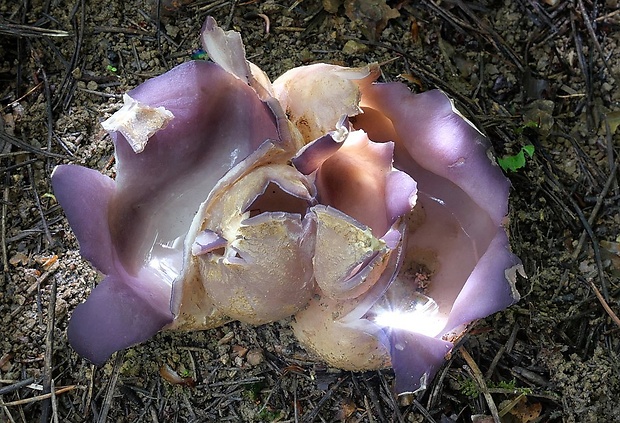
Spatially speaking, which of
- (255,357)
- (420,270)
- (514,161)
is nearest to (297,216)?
(420,270)

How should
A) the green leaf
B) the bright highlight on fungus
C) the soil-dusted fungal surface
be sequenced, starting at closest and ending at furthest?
the bright highlight on fungus, the soil-dusted fungal surface, the green leaf

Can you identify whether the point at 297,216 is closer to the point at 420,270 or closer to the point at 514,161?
the point at 420,270

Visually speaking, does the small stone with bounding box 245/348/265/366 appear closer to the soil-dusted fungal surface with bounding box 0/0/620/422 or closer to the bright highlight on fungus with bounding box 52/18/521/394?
the soil-dusted fungal surface with bounding box 0/0/620/422

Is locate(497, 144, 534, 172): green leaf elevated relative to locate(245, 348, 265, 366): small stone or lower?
elevated

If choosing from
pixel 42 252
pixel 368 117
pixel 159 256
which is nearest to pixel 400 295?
pixel 368 117

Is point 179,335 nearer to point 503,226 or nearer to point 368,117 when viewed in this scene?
point 368,117

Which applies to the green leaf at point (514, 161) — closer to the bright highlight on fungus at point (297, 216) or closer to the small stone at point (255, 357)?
the bright highlight on fungus at point (297, 216)

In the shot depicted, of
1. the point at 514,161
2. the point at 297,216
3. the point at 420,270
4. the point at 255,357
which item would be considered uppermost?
the point at 297,216

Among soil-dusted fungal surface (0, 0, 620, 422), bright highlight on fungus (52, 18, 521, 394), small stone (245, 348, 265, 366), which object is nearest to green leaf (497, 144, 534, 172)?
soil-dusted fungal surface (0, 0, 620, 422)
